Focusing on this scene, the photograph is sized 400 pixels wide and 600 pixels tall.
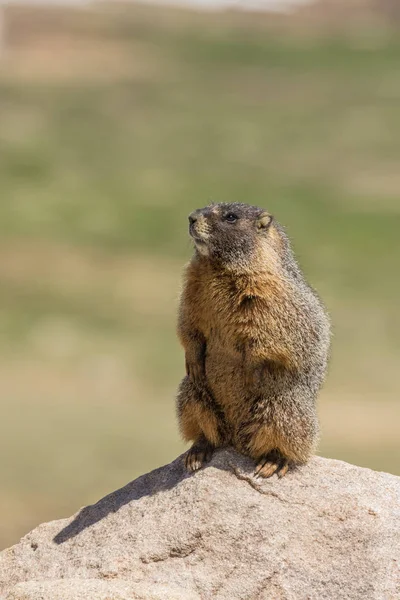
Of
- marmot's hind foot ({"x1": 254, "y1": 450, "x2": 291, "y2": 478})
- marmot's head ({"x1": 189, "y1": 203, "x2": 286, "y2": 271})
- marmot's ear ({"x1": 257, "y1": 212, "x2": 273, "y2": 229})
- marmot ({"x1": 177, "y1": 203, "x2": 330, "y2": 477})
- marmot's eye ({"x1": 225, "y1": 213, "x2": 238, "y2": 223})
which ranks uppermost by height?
marmot's ear ({"x1": 257, "y1": 212, "x2": 273, "y2": 229})

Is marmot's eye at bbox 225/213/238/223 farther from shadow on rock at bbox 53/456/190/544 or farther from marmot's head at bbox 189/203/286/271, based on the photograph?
shadow on rock at bbox 53/456/190/544

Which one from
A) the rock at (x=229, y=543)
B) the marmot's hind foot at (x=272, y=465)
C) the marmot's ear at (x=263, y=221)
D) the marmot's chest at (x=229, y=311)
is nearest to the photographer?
the rock at (x=229, y=543)

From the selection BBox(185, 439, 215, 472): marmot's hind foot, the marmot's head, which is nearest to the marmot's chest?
the marmot's head

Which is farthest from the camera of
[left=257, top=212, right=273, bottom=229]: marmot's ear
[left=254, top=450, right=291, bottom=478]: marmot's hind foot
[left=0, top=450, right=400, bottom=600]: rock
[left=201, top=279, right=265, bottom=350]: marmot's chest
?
[left=257, top=212, right=273, bottom=229]: marmot's ear

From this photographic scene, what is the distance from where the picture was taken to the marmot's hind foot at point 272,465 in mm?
9031

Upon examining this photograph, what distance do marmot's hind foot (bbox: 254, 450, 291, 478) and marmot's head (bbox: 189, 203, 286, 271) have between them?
1541mm

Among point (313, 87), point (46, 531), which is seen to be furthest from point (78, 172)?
point (46, 531)

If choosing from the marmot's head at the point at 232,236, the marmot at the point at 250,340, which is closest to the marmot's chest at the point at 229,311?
the marmot at the point at 250,340

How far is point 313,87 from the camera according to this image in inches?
1902

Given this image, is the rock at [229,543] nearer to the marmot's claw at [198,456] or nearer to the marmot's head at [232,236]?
the marmot's claw at [198,456]

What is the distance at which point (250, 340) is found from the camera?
29.3 feet

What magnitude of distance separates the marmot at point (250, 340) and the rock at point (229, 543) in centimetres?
24

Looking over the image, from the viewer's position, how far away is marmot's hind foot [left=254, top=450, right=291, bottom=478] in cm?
903

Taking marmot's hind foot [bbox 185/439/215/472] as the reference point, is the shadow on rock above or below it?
below
